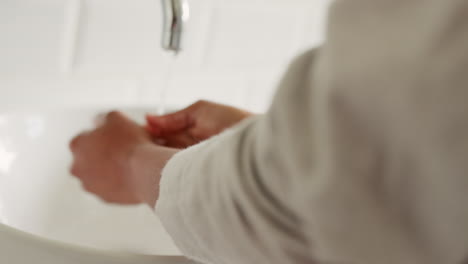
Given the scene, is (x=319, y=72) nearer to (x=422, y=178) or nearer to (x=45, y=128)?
(x=422, y=178)

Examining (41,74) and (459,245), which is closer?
(459,245)

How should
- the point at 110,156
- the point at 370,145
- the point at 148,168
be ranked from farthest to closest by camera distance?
the point at 110,156 → the point at 148,168 → the point at 370,145

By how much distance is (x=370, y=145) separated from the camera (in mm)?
177

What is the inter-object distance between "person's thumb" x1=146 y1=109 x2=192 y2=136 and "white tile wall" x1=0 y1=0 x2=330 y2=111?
0.07 m

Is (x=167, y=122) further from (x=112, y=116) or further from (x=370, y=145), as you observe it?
(x=370, y=145)

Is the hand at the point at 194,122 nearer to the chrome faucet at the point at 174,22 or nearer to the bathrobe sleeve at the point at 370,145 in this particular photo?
the chrome faucet at the point at 174,22

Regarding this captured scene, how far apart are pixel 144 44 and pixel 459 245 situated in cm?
43

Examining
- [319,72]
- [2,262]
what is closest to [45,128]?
[2,262]

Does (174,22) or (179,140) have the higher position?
(174,22)

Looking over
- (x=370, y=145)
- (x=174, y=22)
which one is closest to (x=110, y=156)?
(x=174, y=22)

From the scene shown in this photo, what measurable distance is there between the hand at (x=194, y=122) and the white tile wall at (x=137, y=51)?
5 cm

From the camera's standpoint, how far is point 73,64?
0.53m

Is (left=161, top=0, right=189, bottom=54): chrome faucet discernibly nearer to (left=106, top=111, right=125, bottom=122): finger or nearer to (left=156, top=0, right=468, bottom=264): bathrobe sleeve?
(left=106, top=111, right=125, bottom=122): finger

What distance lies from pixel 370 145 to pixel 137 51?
416 millimetres
